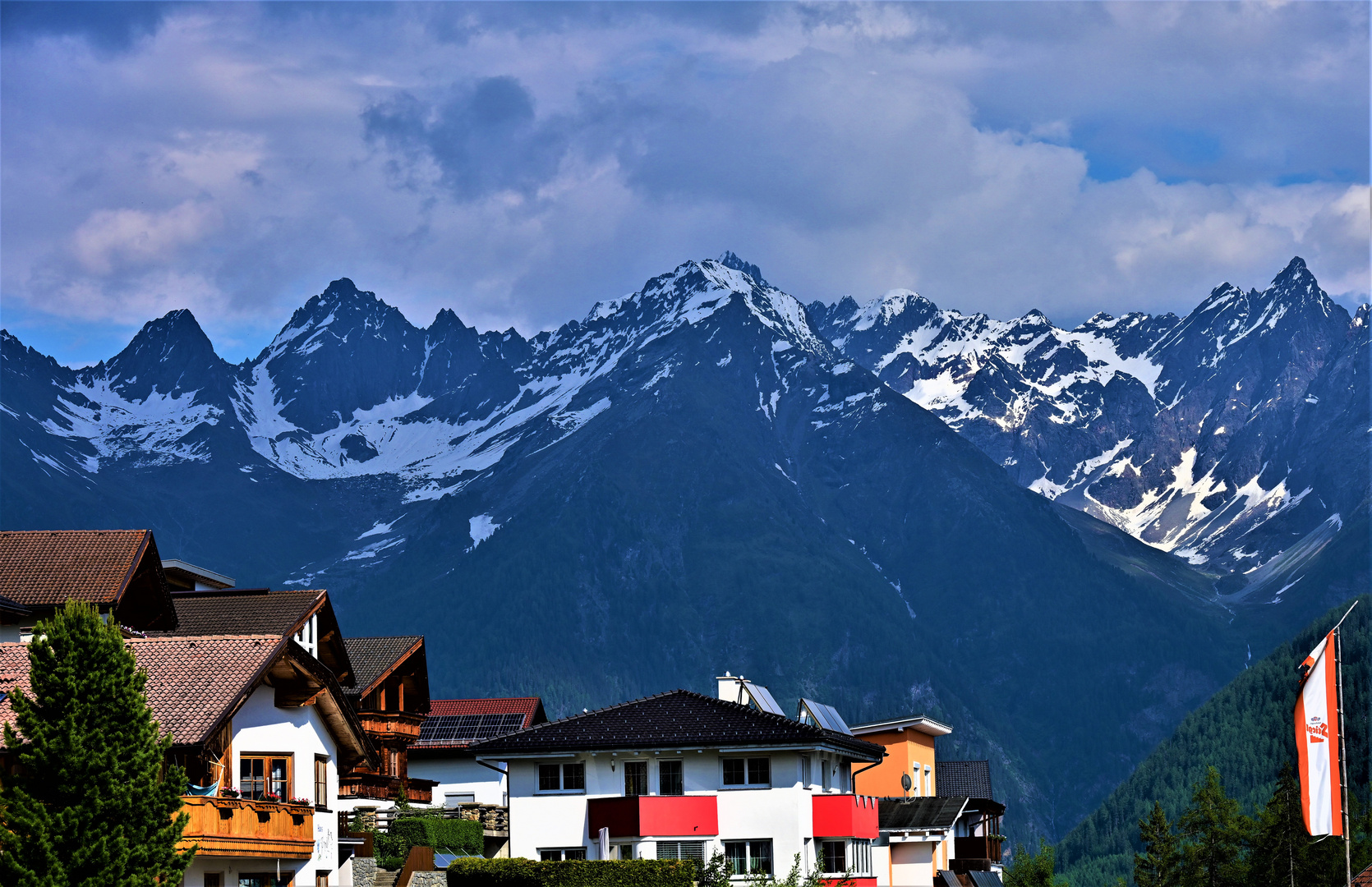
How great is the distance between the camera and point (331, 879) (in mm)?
60688

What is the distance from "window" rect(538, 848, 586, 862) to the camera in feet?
229

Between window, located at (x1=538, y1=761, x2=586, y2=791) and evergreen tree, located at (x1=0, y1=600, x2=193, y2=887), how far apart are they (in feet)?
101

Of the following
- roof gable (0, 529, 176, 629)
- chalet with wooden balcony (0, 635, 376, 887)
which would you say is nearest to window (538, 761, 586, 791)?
chalet with wooden balcony (0, 635, 376, 887)

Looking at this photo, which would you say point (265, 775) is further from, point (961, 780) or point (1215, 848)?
point (1215, 848)

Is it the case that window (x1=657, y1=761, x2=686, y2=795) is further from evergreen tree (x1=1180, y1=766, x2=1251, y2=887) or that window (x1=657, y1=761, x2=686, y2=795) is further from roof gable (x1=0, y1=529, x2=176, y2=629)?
evergreen tree (x1=1180, y1=766, x2=1251, y2=887)

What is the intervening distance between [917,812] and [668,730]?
2445 cm

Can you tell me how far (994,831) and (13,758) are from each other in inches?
3658

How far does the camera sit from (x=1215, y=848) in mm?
114125

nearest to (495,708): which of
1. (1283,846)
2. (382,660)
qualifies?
(382,660)

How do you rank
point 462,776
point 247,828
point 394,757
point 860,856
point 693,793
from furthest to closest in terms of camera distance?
point 462,776, point 394,757, point 860,856, point 693,793, point 247,828

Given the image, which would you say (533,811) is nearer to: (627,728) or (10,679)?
(627,728)

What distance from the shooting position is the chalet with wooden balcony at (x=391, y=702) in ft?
267

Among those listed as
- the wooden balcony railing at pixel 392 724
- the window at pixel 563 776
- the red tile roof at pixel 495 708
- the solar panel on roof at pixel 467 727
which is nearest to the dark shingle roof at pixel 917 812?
the window at pixel 563 776

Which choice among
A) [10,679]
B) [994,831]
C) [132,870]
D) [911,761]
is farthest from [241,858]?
[994,831]
